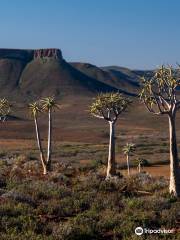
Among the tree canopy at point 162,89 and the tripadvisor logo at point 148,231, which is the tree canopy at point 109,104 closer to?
the tree canopy at point 162,89

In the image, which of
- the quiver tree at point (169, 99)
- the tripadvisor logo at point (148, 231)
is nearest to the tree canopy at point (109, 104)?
the quiver tree at point (169, 99)

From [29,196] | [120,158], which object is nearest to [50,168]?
[29,196]

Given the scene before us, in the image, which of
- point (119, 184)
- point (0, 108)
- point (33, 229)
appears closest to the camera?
point (33, 229)

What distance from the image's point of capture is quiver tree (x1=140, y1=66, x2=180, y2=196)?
2252 centimetres

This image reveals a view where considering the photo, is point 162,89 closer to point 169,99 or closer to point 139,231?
point 169,99

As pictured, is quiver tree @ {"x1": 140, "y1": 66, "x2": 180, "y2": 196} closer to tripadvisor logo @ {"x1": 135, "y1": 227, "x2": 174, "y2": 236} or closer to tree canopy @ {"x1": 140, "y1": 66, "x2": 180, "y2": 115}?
tree canopy @ {"x1": 140, "y1": 66, "x2": 180, "y2": 115}

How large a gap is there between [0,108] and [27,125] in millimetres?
78767

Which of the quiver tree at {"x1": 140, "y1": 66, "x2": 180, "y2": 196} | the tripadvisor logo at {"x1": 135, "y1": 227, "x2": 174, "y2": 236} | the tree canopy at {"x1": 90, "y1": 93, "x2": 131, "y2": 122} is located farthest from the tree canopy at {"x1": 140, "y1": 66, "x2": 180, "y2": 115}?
the tree canopy at {"x1": 90, "y1": 93, "x2": 131, "y2": 122}

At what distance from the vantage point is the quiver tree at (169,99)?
22.5 metres

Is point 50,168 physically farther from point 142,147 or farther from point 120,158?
point 142,147

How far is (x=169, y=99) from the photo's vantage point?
925 inches

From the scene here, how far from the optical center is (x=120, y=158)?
222 feet

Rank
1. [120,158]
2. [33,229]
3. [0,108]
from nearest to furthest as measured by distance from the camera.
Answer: [33,229] → [0,108] → [120,158]

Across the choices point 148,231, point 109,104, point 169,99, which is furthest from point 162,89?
point 109,104
